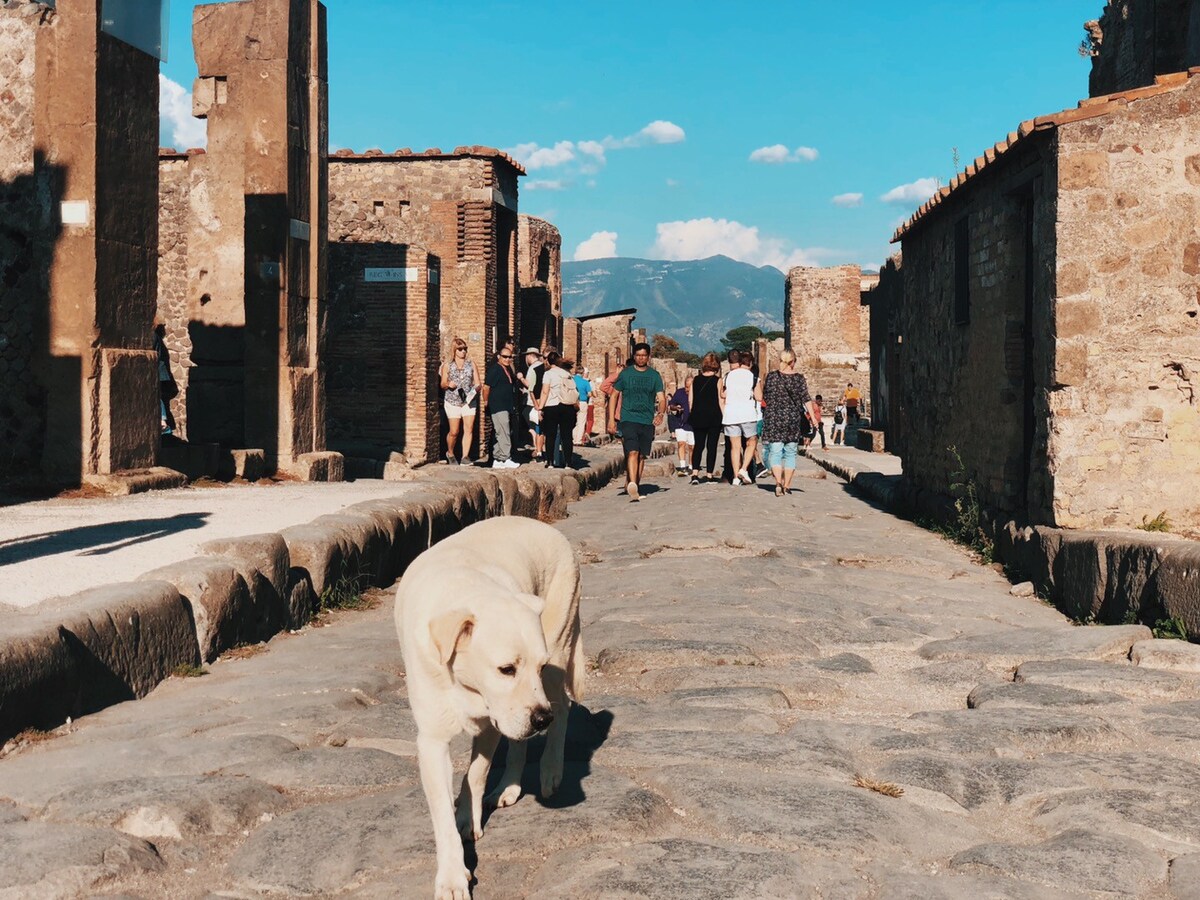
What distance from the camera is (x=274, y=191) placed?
47.0 ft

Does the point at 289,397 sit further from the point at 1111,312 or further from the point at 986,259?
the point at 1111,312

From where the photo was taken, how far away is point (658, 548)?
411 inches

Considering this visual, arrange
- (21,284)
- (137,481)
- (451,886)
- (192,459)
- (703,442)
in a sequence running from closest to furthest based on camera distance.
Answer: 1. (451,886)
2. (137,481)
3. (21,284)
4. (192,459)
5. (703,442)

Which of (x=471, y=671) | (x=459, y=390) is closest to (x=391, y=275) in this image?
(x=459, y=390)

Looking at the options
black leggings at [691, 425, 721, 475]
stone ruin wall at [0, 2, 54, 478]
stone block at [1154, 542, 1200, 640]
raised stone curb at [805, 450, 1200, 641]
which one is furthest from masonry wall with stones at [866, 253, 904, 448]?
stone block at [1154, 542, 1200, 640]

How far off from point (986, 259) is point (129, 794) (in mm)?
9520

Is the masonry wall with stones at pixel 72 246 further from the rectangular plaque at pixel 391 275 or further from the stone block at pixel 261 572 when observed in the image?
the rectangular plaque at pixel 391 275

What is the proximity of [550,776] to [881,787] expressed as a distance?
3.49 feet

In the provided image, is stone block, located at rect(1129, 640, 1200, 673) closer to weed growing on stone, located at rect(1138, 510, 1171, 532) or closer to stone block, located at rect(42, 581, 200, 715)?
weed growing on stone, located at rect(1138, 510, 1171, 532)

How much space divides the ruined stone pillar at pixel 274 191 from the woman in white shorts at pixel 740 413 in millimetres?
5032

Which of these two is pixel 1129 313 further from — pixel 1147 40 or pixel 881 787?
pixel 1147 40

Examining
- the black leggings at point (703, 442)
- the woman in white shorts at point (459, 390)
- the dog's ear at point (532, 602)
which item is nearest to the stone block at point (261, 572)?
the dog's ear at point (532, 602)

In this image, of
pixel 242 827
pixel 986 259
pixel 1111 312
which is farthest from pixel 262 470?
pixel 242 827

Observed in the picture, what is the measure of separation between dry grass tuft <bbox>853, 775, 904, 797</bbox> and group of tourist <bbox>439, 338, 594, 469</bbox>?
1266cm
